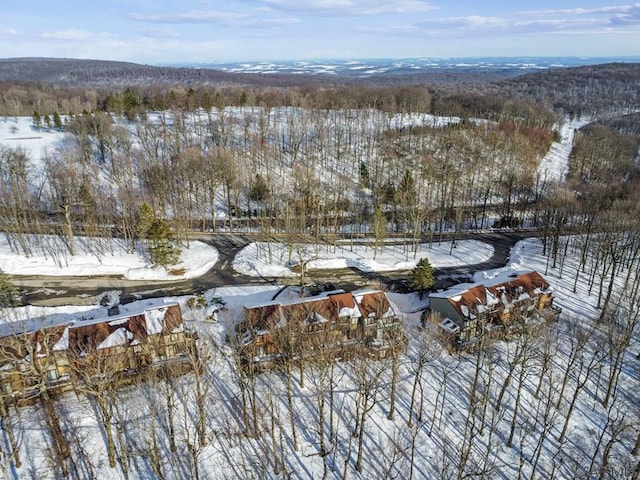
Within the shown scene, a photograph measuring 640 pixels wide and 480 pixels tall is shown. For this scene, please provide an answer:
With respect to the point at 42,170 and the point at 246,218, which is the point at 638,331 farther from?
the point at 42,170

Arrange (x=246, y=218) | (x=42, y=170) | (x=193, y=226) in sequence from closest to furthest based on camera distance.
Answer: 1. (x=193, y=226)
2. (x=246, y=218)
3. (x=42, y=170)

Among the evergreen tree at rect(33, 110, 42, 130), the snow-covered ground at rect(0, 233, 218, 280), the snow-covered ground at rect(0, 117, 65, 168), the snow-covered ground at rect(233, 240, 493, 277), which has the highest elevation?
the evergreen tree at rect(33, 110, 42, 130)

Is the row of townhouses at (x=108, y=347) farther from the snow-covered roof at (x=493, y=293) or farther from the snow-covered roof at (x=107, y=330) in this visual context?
the snow-covered roof at (x=493, y=293)

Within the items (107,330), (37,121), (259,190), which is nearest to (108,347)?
(107,330)

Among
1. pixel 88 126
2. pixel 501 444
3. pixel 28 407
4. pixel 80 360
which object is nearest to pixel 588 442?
pixel 501 444

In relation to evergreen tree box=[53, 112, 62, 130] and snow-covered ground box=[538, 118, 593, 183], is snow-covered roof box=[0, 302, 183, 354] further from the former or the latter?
snow-covered ground box=[538, 118, 593, 183]

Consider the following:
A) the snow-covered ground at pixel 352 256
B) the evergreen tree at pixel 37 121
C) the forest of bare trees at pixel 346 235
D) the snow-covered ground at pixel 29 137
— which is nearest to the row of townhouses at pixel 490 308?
the forest of bare trees at pixel 346 235

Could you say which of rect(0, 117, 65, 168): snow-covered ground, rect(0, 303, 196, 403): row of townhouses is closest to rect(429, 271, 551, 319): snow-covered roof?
rect(0, 303, 196, 403): row of townhouses
